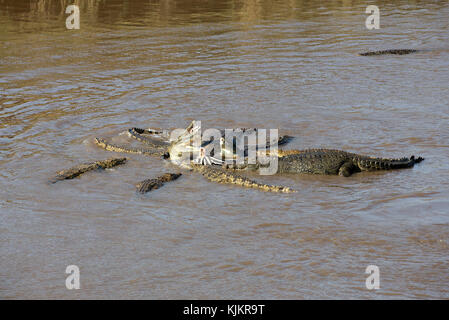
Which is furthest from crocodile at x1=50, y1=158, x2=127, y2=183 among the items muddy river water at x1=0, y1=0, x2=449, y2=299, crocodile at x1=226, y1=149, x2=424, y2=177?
crocodile at x1=226, y1=149, x2=424, y2=177

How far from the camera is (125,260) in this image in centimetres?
604

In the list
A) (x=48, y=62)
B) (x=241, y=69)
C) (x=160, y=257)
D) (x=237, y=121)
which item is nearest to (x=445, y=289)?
(x=160, y=257)

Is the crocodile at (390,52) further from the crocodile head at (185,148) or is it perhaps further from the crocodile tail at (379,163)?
→ the crocodile tail at (379,163)

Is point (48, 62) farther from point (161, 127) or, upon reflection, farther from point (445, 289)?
point (445, 289)

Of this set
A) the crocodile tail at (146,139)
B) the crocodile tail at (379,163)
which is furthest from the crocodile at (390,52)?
the crocodile tail at (379,163)

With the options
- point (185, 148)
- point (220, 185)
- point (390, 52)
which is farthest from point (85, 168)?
point (390, 52)

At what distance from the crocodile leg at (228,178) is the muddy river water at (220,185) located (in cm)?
15

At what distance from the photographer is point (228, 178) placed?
797cm

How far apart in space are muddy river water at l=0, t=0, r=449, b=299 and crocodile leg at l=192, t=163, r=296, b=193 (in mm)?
147

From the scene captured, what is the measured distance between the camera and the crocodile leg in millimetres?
7629

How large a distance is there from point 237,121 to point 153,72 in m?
4.45

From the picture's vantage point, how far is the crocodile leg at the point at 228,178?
7.63 meters

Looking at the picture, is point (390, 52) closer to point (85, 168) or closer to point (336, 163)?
point (336, 163)
